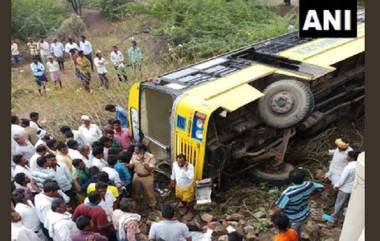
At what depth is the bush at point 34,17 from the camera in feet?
56.4

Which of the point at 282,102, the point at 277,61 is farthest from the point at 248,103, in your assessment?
the point at 277,61

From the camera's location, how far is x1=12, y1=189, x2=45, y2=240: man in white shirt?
18.6 ft

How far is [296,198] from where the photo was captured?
5.50m

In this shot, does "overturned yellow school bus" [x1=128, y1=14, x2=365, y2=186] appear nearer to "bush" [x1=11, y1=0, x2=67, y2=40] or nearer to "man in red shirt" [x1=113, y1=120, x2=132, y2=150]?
"man in red shirt" [x1=113, y1=120, x2=132, y2=150]

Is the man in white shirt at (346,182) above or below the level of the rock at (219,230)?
above

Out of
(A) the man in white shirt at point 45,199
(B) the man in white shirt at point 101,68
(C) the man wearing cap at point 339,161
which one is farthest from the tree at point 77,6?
(C) the man wearing cap at point 339,161

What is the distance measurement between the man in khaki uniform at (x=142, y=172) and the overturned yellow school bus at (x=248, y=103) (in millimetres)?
577

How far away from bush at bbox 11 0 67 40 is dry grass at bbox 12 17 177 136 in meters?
2.26

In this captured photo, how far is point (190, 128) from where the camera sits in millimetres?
7035

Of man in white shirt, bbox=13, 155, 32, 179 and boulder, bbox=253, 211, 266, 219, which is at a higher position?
man in white shirt, bbox=13, 155, 32, 179

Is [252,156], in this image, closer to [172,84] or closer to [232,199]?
[232,199]

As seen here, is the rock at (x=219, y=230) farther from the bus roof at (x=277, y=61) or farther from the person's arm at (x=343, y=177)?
the bus roof at (x=277, y=61)

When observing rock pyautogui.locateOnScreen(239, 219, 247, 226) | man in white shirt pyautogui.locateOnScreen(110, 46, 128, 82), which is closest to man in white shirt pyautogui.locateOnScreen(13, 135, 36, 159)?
rock pyautogui.locateOnScreen(239, 219, 247, 226)

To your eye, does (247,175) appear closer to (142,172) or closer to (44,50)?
(142,172)
